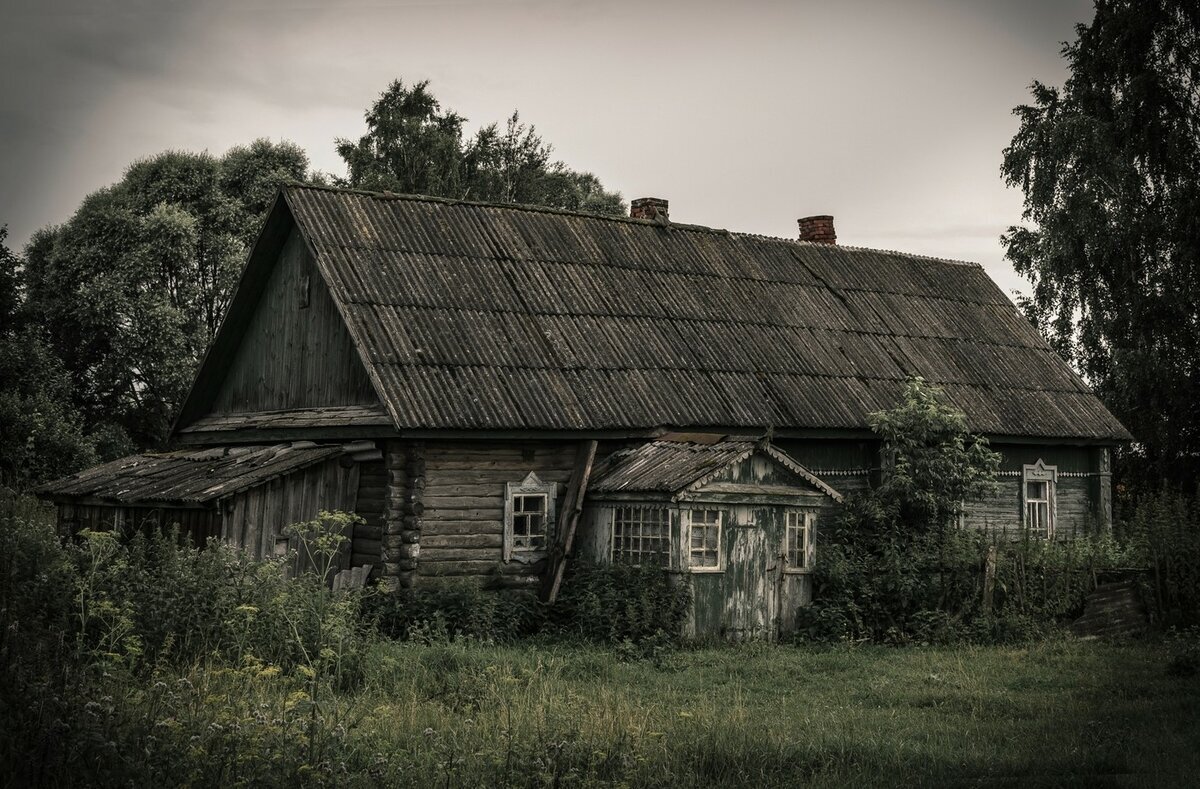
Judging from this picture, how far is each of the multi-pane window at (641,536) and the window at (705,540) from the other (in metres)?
0.34

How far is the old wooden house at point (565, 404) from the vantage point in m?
16.8

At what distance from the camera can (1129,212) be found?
94.9 feet

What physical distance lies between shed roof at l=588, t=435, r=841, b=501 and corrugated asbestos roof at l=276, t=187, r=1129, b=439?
1.81 ft

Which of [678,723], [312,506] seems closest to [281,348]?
[312,506]

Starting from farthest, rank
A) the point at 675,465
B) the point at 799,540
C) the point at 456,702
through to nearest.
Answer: the point at 799,540
the point at 675,465
the point at 456,702

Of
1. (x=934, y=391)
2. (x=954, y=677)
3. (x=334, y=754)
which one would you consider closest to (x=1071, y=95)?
(x=934, y=391)

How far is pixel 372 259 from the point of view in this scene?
19.1 meters

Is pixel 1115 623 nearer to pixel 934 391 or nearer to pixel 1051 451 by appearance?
pixel 934 391

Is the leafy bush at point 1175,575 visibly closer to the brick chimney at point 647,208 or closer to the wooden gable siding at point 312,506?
the wooden gable siding at point 312,506

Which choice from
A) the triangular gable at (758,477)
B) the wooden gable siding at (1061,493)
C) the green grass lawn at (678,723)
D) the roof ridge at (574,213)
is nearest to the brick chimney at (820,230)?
the roof ridge at (574,213)

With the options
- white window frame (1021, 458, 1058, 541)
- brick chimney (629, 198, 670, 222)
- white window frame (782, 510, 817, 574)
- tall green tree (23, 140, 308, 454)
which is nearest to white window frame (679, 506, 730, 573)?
white window frame (782, 510, 817, 574)

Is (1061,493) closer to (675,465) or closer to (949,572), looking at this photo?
(949,572)

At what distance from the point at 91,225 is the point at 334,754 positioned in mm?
32187

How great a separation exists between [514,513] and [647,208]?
981 cm
